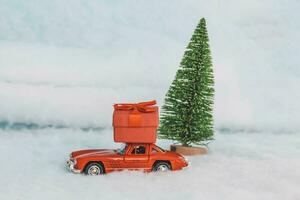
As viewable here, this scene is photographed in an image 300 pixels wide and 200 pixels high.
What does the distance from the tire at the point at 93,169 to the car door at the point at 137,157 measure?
46.9 inches

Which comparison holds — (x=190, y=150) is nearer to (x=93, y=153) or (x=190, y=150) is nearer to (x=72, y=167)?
(x=93, y=153)

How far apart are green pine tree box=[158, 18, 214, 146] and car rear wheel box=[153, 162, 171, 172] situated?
536cm

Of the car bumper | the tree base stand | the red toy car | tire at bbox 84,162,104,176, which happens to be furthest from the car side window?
the tree base stand

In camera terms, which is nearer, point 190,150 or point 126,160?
point 126,160

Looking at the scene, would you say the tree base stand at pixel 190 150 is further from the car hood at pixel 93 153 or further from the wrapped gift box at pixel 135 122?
the car hood at pixel 93 153

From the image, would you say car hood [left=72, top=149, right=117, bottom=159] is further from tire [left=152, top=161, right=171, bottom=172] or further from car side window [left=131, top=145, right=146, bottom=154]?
tire [left=152, top=161, right=171, bottom=172]

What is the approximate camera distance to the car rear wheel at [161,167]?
2530 cm

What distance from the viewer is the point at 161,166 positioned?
2536cm

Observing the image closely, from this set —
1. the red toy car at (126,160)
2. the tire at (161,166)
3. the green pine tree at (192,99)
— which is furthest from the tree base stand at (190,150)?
the tire at (161,166)

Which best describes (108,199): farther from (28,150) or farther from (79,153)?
(28,150)

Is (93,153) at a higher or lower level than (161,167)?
higher

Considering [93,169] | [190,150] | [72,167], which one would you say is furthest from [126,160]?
[190,150]

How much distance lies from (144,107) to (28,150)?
7.64 meters

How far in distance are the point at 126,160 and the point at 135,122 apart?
5.64 feet
